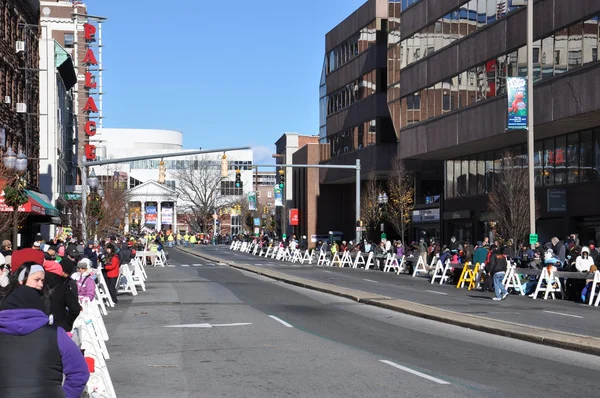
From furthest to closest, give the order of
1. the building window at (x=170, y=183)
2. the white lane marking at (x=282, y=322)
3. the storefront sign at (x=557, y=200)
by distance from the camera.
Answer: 1. the building window at (x=170, y=183)
2. the storefront sign at (x=557, y=200)
3. the white lane marking at (x=282, y=322)

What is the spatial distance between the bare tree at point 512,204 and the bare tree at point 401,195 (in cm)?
1636

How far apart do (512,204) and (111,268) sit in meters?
22.6

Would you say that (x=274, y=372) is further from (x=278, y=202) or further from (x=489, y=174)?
(x=278, y=202)

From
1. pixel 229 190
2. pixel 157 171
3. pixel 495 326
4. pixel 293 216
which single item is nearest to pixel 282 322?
pixel 495 326

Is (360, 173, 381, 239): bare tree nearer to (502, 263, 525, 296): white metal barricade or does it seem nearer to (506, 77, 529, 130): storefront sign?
A: (506, 77, 529, 130): storefront sign

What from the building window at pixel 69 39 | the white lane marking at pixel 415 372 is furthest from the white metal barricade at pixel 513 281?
the building window at pixel 69 39

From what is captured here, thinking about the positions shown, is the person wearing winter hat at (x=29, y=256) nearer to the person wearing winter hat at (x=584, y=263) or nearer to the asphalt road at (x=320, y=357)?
the asphalt road at (x=320, y=357)

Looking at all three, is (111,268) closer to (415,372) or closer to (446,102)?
(415,372)

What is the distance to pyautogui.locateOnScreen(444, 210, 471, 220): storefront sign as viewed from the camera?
5408cm

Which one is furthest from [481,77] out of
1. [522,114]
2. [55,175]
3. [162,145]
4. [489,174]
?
[162,145]

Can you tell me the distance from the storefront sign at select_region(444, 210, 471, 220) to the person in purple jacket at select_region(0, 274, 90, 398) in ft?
161

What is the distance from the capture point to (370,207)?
70.9 metres

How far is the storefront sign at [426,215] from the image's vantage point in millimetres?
60503

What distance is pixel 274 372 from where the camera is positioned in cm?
1268
